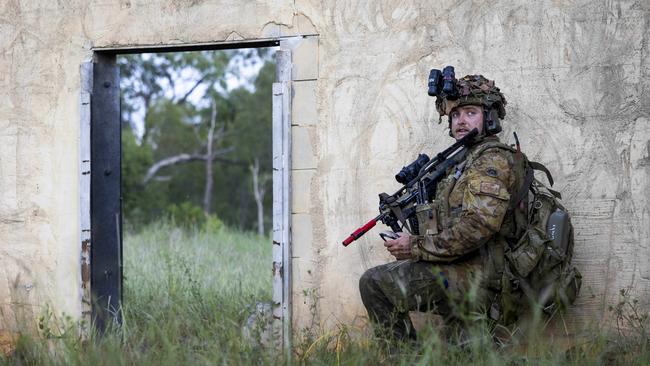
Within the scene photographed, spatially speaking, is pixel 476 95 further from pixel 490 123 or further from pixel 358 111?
pixel 358 111

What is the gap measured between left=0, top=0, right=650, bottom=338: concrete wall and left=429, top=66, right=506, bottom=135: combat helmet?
474mm

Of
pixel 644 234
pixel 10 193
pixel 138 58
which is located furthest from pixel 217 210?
pixel 644 234

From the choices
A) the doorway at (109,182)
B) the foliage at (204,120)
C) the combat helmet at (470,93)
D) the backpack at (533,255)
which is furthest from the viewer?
the foliage at (204,120)

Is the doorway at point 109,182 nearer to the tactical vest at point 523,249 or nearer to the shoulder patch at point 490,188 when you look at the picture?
the tactical vest at point 523,249

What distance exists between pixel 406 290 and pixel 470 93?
1133 millimetres

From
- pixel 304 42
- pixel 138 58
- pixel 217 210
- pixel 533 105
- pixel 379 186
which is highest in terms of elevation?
pixel 138 58

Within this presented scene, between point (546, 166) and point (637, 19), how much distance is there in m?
1.00

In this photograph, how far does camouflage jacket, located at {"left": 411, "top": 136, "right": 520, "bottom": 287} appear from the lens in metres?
4.40

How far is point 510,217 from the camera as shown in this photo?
4625 mm

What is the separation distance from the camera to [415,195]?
475 cm

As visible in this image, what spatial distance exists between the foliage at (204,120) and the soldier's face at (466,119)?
21048mm

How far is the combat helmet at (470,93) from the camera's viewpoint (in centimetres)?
471

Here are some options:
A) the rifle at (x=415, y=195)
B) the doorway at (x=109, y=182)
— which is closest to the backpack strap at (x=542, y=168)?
the rifle at (x=415, y=195)

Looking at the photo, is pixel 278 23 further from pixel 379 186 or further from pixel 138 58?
pixel 138 58
